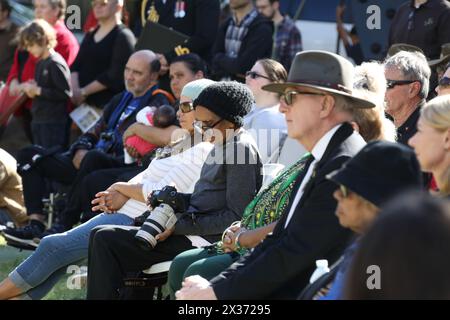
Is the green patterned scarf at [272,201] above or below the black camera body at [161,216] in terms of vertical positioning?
above

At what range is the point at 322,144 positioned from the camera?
380cm

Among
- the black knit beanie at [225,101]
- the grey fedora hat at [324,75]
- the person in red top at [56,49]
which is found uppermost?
the grey fedora hat at [324,75]

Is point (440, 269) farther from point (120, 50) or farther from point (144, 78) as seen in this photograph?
point (120, 50)

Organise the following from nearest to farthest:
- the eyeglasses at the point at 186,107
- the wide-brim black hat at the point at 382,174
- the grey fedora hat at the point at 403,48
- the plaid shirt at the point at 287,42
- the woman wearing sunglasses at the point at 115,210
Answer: the wide-brim black hat at the point at 382,174 → the woman wearing sunglasses at the point at 115,210 → the eyeglasses at the point at 186,107 → the grey fedora hat at the point at 403,48 → the plaid shirt at the point at 287,42

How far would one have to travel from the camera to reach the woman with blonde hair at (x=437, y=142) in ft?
12.2

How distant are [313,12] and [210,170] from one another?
5597mm

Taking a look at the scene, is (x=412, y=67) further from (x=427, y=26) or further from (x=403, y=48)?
(x=427, y=26)

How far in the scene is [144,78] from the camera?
726 centimetres

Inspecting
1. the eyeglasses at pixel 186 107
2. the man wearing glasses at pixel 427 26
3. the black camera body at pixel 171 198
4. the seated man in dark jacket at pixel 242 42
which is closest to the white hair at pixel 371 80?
the black camera body at pixel 171 198

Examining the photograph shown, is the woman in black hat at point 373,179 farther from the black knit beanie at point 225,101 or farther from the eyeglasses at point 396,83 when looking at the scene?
the eyeglasses at point 396,83

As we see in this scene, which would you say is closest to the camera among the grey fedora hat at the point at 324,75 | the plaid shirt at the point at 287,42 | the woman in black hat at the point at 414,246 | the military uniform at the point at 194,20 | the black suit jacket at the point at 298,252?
the woman in black hat at the point at 414,246

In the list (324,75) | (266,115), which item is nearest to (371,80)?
(324,75)

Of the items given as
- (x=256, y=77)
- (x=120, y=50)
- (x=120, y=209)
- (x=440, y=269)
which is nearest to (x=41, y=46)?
(x=120, y=50)

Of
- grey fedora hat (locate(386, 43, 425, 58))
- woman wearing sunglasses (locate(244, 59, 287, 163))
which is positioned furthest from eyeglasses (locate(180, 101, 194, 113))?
grey fedora hat (locate(386, 43, 425, 58))
